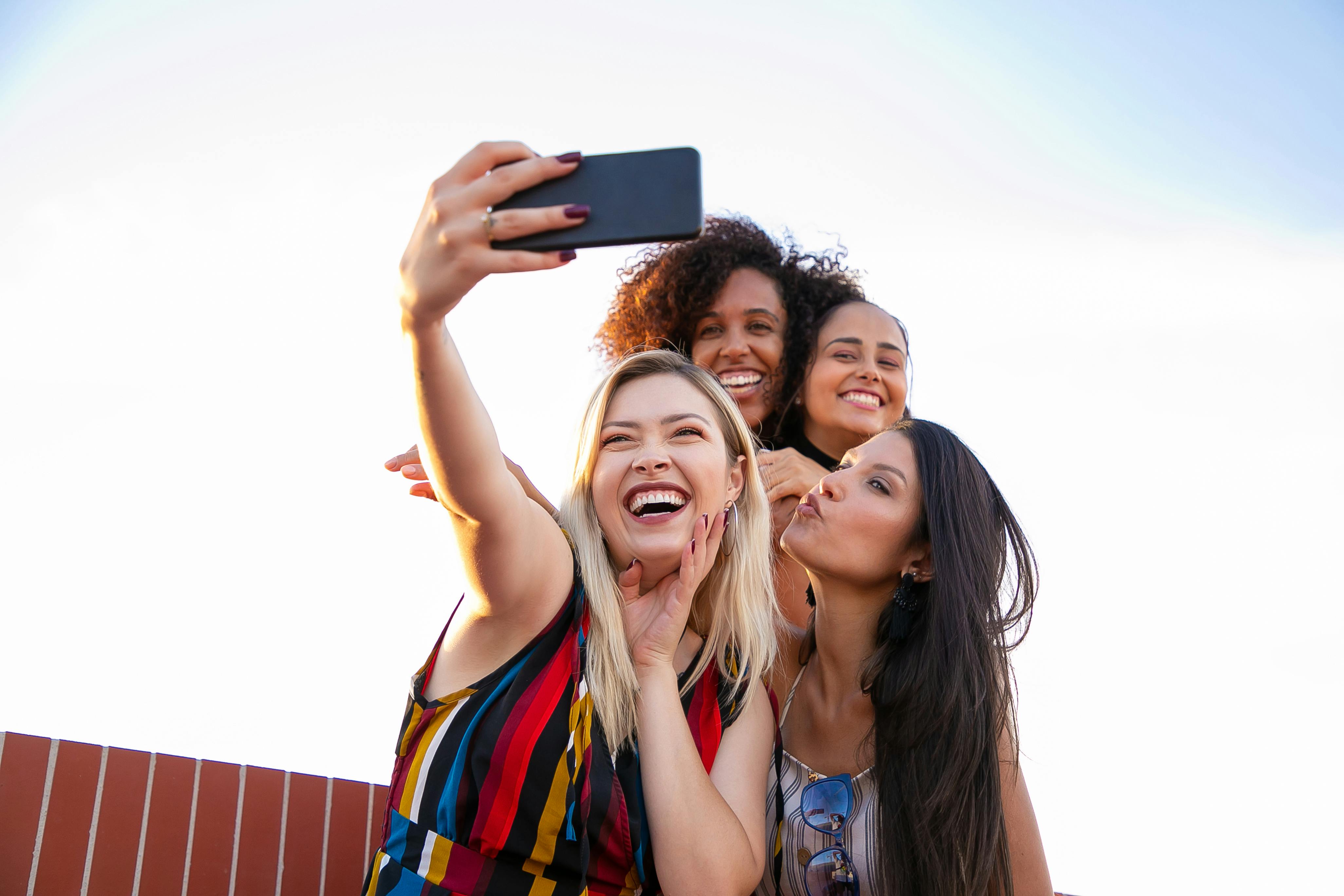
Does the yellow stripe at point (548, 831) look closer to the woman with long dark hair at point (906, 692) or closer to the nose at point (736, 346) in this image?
the woman with long dark hair at point (906, 692)

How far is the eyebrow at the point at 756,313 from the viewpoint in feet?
16.8

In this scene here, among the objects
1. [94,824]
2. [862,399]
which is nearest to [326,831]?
[94,824]

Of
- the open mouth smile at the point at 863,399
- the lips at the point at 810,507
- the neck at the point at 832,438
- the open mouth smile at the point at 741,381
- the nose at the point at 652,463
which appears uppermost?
the open mouth smile at the point at 741,381

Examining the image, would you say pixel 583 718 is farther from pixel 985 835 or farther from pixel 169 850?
pixel 169 850

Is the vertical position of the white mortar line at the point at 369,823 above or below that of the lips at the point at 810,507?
below

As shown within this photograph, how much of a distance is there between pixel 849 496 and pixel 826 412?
1.23 metres

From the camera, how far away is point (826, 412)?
4832mm

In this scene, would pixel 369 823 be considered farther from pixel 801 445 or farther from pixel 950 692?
pixel 801 445

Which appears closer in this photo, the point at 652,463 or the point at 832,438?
the point at 652,463

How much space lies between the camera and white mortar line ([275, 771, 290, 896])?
3.52 m

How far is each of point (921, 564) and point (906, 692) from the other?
0.56m

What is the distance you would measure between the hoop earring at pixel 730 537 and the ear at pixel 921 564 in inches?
32.5

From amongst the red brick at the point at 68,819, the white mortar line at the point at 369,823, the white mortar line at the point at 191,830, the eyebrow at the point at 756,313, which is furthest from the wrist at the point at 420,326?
the eyebrow at the point at 756,313

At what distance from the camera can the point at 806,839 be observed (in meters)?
3.23
